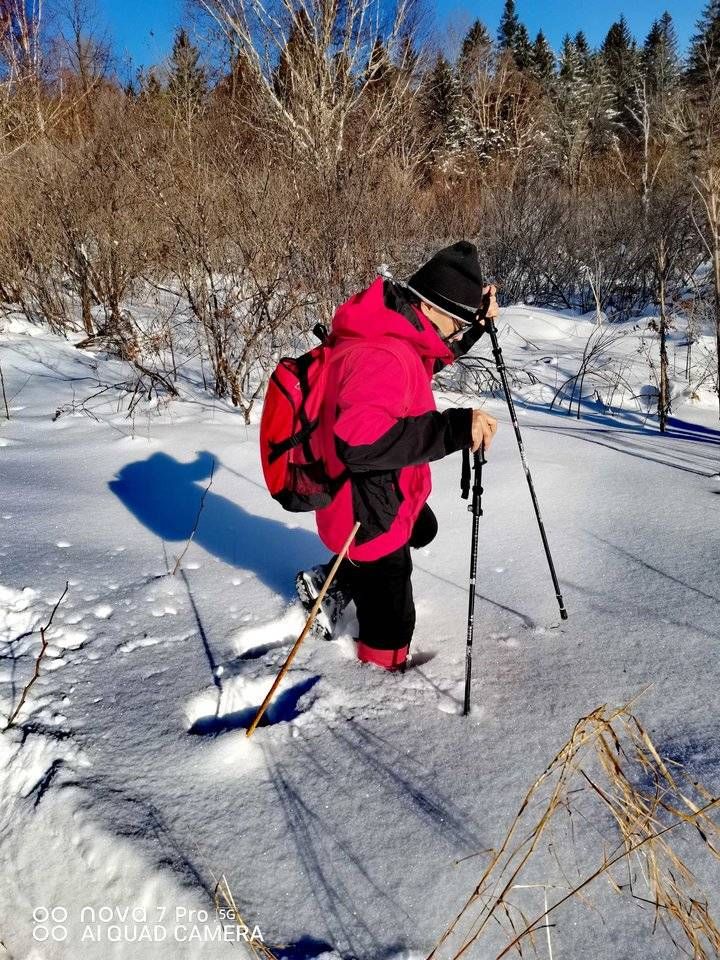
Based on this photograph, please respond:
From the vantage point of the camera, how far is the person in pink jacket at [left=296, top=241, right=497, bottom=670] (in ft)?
5.37

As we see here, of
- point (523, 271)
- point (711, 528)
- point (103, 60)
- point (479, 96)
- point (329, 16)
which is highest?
point (479, 96)

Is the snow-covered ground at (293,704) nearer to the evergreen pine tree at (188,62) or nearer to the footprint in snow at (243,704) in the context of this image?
the footprint in snow at (243,704)

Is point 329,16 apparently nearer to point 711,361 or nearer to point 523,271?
point 523,271

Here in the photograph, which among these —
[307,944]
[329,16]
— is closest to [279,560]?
[307,944]

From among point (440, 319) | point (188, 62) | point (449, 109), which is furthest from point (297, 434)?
point (449, 109)

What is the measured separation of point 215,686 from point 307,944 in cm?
76

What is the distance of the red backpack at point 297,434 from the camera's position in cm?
178

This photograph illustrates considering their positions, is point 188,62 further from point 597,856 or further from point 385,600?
point 597,856

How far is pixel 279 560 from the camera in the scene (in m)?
2.61

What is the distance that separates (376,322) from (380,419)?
11.3 inches

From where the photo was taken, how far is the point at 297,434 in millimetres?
1812

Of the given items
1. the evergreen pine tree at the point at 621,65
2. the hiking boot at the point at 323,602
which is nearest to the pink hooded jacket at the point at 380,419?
the hiking boot at the point at 323,602

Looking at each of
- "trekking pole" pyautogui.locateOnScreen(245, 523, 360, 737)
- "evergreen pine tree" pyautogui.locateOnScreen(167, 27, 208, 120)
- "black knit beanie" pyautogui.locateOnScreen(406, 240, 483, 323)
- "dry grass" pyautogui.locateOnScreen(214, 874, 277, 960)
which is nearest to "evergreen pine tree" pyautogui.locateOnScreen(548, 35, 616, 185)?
"evergreen pine tree" pyautogui.locateOnScreen(167, 27, 208, 120)

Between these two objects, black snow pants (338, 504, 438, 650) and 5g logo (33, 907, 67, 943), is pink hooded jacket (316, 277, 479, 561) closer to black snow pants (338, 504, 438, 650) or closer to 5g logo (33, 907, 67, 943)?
black snow pants (338, 504, 438, 650)
